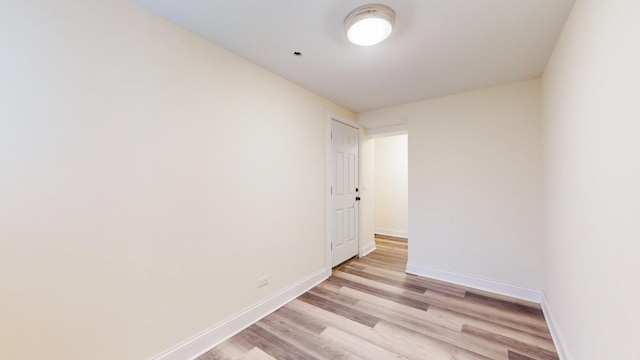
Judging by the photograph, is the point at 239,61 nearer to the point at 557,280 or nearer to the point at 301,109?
the point at 301,109

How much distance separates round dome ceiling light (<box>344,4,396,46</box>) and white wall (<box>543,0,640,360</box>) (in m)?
0.98

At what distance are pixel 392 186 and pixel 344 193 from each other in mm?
2395

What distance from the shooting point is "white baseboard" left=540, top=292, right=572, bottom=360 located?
1599 millimetres

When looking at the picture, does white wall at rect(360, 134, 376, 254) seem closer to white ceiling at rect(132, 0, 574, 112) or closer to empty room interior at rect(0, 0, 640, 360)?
empty room interior at rect(0, 0, 640, 360)

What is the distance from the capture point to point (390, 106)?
3.40m

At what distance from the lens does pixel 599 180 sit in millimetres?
1128

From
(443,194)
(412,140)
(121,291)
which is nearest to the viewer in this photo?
(121,291)

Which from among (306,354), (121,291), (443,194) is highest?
(443,194)

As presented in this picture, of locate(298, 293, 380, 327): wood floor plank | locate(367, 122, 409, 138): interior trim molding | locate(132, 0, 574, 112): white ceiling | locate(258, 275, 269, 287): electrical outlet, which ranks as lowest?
locate(298, 293, 380, 327): wood floor plank

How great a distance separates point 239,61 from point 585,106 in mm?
2350

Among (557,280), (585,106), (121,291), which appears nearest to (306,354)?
(121,291)

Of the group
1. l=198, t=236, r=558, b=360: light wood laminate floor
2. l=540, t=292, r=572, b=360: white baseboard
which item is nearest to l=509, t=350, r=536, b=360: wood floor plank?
l=198, t=236, r=558, b=360: light wood laminate floor

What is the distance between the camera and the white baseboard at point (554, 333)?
1599 mm

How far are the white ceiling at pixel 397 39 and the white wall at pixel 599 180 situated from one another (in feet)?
0.83
